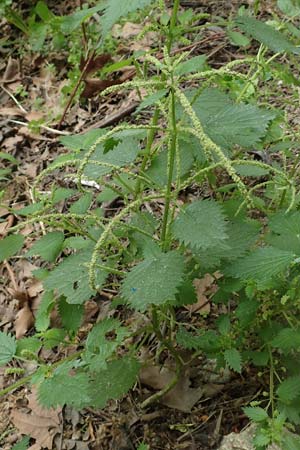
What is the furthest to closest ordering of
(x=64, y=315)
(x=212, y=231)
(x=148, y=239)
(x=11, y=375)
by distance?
(x=11, y=375), (x=64, y=315), (x=148, y=239), (x=212, y=231)

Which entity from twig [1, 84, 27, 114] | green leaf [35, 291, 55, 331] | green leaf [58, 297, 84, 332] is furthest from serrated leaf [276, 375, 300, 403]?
twig [1, 84, 27, 114]

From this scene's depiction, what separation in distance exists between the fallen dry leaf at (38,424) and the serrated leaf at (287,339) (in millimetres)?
948

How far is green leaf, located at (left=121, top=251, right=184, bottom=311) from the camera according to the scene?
1427mm

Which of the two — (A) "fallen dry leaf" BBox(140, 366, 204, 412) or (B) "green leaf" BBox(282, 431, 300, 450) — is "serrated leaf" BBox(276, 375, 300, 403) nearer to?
(B) "green leaf" BBox(282, 431, 300, 450)

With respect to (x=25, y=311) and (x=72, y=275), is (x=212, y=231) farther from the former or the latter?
(x=25, y=311)

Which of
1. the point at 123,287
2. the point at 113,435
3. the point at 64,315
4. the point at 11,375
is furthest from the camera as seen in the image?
the point at 11,375

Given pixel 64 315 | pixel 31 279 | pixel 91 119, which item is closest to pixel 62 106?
pixel 91 119

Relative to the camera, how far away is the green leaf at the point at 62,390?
1526mm

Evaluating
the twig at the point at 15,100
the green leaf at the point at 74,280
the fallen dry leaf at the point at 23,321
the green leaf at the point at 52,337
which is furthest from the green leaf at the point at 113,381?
the twig at the point at 15,100

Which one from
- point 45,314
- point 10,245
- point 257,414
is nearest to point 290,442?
point 257,414

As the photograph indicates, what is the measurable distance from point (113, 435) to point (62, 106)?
1987mm

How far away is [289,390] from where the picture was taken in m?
1.72

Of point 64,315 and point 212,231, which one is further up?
point 212,231

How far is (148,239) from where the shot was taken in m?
1.67
